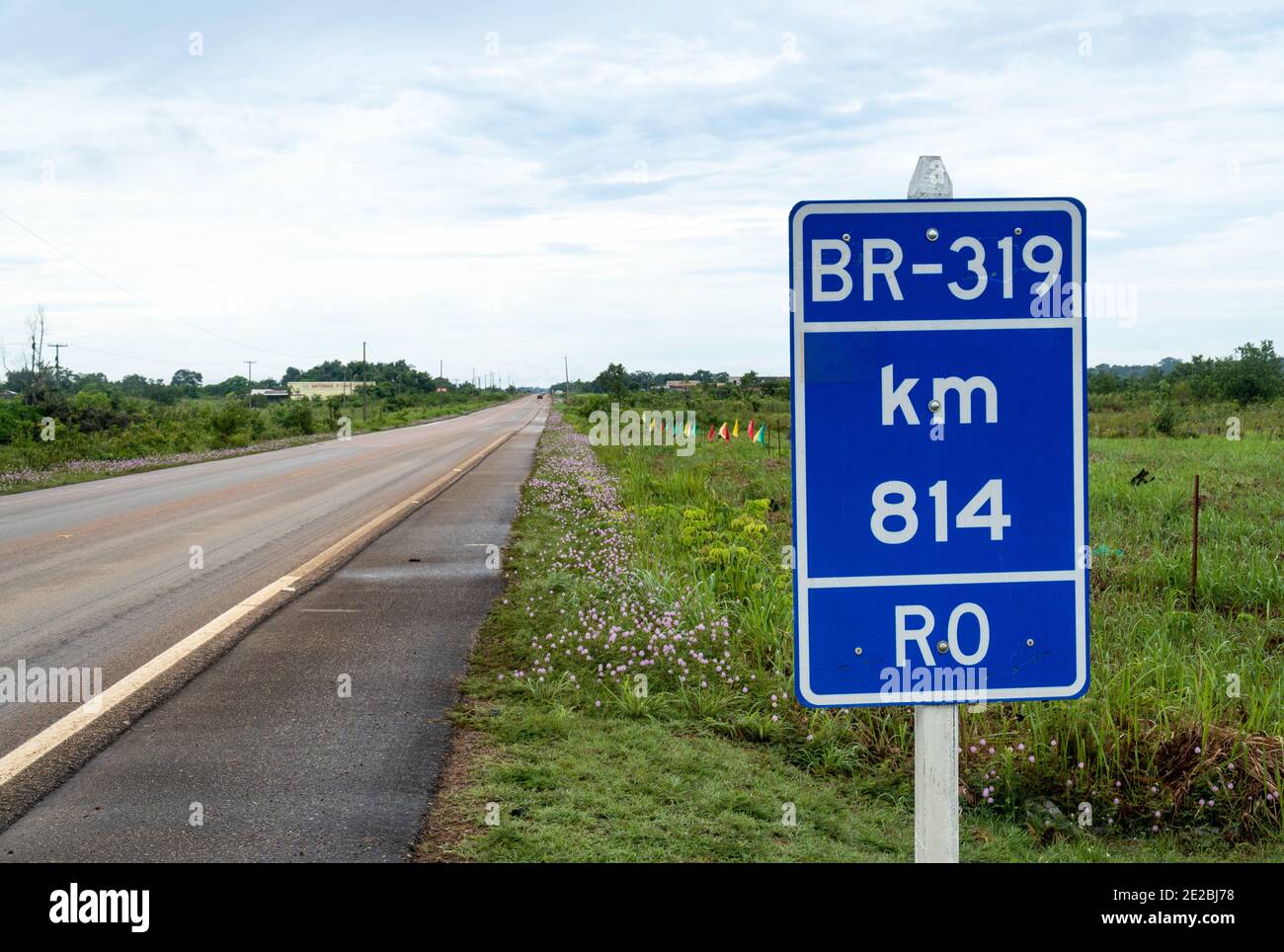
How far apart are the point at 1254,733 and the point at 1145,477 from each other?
10326 mm

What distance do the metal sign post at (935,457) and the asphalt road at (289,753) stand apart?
7.35ft

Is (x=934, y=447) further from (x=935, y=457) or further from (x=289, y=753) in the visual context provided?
(x=289, y=753)

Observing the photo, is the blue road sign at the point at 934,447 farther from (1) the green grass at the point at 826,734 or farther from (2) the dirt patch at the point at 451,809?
(2) the dirt patch at the point at 451,809

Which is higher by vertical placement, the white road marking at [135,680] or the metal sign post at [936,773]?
the metal sign post at [936,773]

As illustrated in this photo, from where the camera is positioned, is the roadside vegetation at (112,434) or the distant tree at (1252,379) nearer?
the roadside vegetation at (112,434)

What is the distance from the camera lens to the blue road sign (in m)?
1.63

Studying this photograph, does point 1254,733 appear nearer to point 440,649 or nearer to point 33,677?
point 440,649

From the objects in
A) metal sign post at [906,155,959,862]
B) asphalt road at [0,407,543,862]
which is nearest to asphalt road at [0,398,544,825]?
asphalt road at [0,407,543,862]

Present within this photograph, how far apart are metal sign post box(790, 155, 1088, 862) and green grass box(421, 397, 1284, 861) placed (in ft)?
6.61

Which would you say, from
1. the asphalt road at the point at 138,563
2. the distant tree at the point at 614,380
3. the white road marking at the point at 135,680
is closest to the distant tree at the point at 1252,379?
the distant tree at the point at 614,380

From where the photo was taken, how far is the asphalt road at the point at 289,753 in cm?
345

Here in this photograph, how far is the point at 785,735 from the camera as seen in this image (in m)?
4.72
